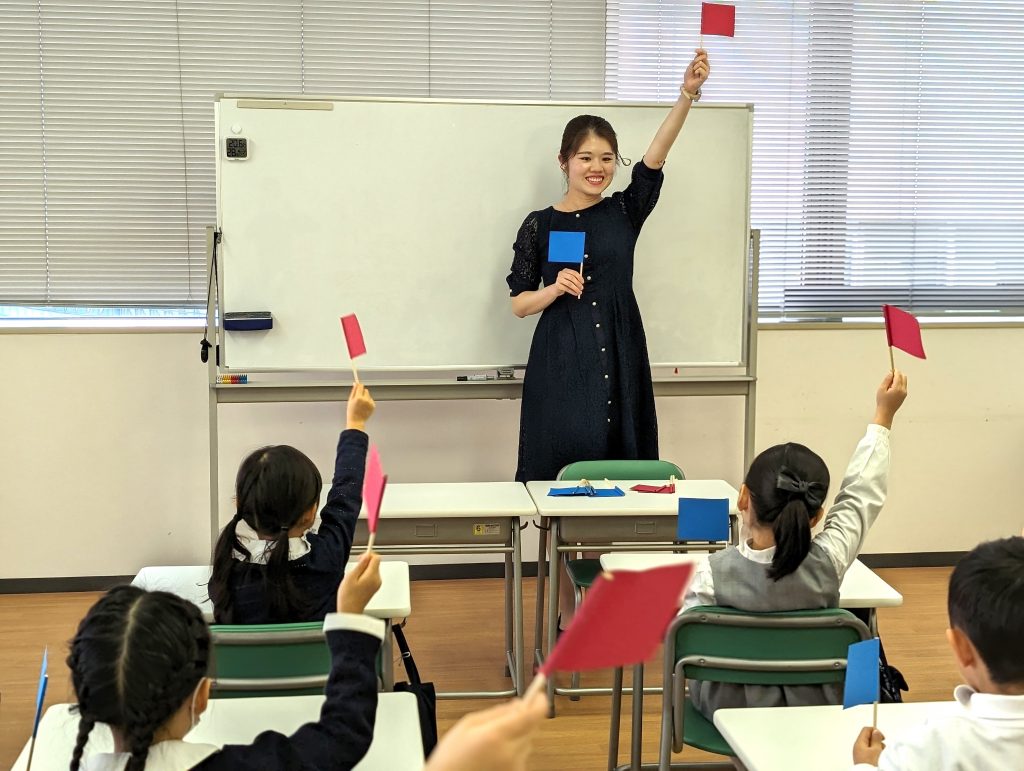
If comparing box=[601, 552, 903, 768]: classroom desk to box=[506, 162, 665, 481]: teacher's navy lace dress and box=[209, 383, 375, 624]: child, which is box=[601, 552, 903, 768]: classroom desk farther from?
box=[506, 162, 665, 481]: teacher's navy lace dress

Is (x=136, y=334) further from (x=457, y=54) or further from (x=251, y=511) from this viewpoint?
(x=251, y=511)

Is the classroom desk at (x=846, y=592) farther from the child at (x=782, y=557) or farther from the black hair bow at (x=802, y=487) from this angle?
the black hair bow at (x=802, y=487)

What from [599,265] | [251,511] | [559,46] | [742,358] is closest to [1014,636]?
[251,511]

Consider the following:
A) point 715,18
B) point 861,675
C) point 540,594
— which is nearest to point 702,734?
point 861,675

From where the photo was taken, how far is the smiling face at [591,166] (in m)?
3.67

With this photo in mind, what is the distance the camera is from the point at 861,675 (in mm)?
1474

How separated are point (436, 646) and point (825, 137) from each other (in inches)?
107

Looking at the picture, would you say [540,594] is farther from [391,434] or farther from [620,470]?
[391,434]

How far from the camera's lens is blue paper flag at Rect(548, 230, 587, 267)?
3.37m

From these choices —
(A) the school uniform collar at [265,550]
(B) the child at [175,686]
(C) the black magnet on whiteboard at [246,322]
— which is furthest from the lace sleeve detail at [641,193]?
(B) the child at [175,686]

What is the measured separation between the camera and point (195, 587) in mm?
2504

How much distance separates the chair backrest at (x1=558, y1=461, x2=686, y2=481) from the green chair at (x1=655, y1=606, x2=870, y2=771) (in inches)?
55.1

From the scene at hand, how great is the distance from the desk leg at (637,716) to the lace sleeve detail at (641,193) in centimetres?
181

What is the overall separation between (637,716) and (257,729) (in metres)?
1.08
